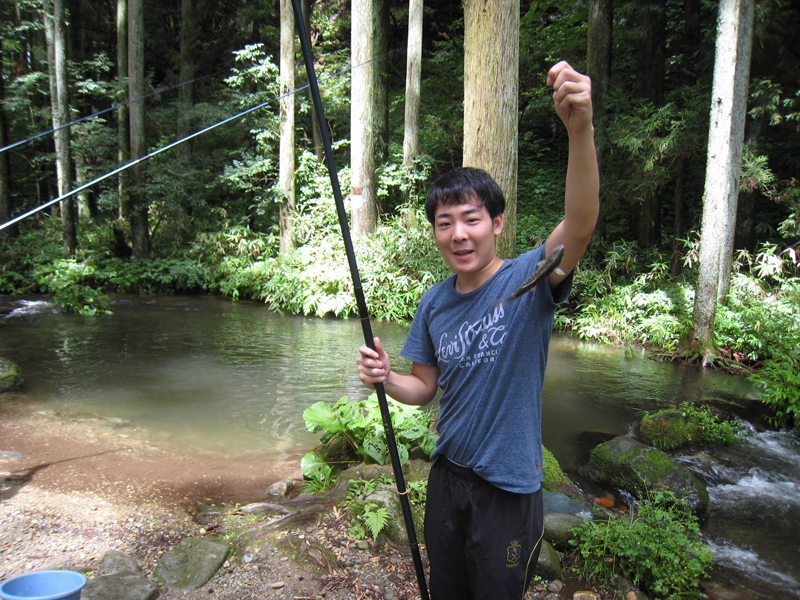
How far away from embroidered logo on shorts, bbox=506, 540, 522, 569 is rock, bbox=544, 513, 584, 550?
1.60 m

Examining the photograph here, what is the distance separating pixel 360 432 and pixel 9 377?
169 inches

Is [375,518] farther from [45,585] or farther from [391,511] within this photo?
[45,585]

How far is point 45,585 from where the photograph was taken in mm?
1724

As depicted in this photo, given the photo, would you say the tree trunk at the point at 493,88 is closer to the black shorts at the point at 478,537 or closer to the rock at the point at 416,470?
the rock at the point at 416,470

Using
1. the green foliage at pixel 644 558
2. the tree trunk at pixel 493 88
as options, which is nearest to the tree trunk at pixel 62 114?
the tree trunk at pixel 493 88

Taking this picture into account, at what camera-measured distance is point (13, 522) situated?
9.79 feet

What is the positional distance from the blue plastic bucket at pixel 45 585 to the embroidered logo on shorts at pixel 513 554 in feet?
4.34

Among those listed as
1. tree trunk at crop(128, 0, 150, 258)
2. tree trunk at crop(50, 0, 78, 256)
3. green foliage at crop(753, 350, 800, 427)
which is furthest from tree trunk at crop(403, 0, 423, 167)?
green foliage at crop(753, 350, 800, 427)

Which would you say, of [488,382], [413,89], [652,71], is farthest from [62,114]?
[488,382]

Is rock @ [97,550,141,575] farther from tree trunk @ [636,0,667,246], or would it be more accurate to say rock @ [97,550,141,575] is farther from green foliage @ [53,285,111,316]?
tree trunk @ [636,0,667,246]

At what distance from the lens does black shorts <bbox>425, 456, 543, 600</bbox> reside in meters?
1.56

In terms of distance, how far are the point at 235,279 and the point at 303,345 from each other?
5.38 m

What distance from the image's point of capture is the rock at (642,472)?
12.7 ft

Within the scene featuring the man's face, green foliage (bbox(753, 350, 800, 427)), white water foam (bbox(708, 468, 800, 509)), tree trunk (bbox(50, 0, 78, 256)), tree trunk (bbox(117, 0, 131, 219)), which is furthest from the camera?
tree trunk (bbox(117, 0, 131, 219))
